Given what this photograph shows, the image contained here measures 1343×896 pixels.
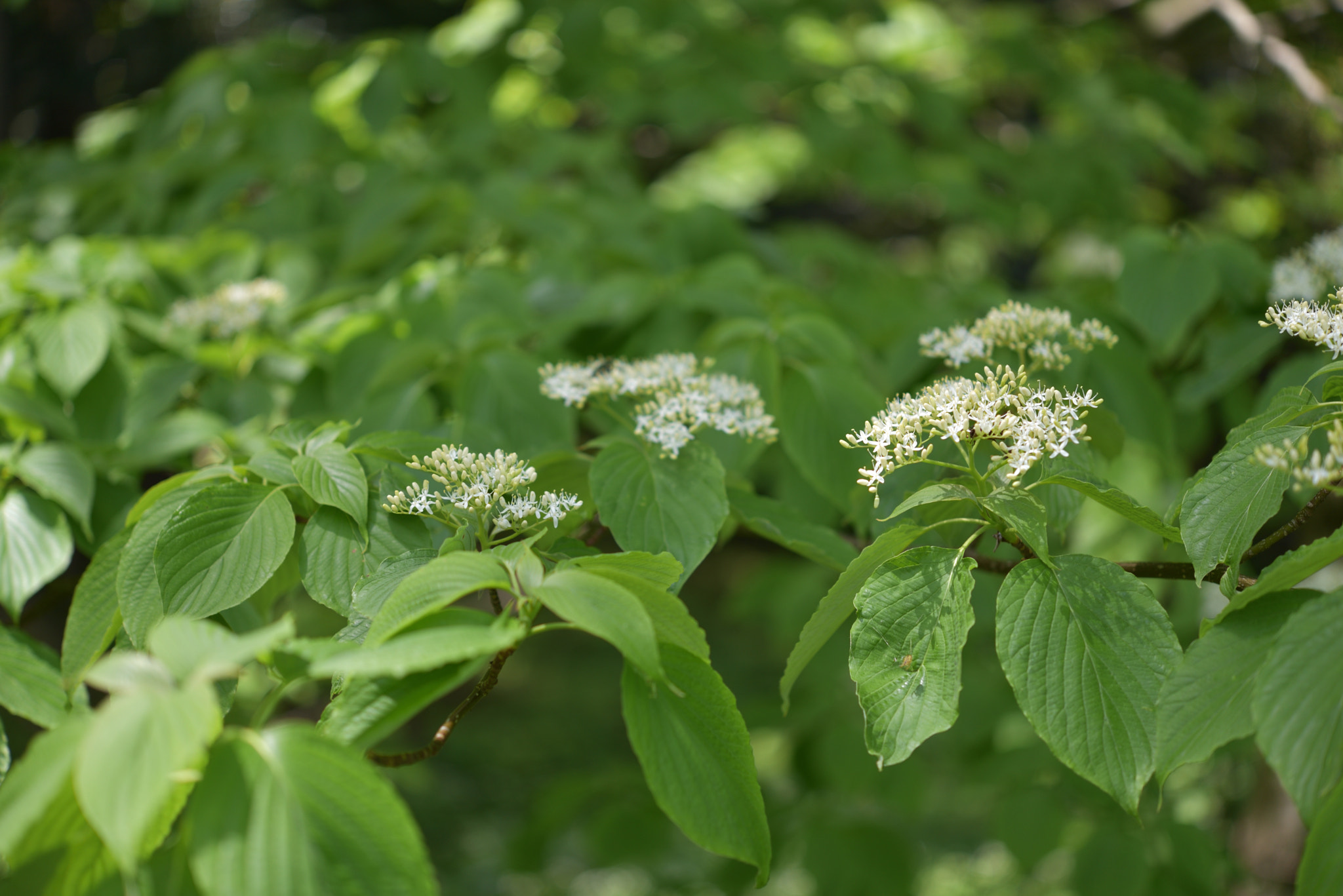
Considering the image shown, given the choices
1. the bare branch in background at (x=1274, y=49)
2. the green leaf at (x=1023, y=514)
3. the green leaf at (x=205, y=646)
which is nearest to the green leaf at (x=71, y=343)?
the green leaf at (x=205, y=646)

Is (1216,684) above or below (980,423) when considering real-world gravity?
below

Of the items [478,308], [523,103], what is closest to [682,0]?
[523,103]

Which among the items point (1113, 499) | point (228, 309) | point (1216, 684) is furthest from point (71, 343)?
point (1216, 684)

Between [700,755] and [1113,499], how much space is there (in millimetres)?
541

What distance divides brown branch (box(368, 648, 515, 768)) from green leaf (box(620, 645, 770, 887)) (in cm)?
14

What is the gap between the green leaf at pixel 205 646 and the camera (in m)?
0.70

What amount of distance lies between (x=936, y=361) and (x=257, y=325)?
149 centimetres

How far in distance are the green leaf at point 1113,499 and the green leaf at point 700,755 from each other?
448 mm

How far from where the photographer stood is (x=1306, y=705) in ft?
2.40

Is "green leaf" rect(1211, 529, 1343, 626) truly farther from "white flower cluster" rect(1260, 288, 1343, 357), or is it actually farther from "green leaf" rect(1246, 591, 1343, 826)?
"white flower cluster" rect(1260, 288, 1343, 357)

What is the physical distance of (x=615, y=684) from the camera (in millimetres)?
6945

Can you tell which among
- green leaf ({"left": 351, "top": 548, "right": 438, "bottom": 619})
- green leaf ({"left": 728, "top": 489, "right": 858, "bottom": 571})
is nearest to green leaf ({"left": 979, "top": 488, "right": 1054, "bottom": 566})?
green leaf ({"left": 728, "top": 489, "right": 858, "bottom": 571})

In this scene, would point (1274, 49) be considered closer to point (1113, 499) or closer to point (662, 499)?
point (1113, 499)

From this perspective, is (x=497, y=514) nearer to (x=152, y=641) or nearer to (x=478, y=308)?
(x=152, y=641)
